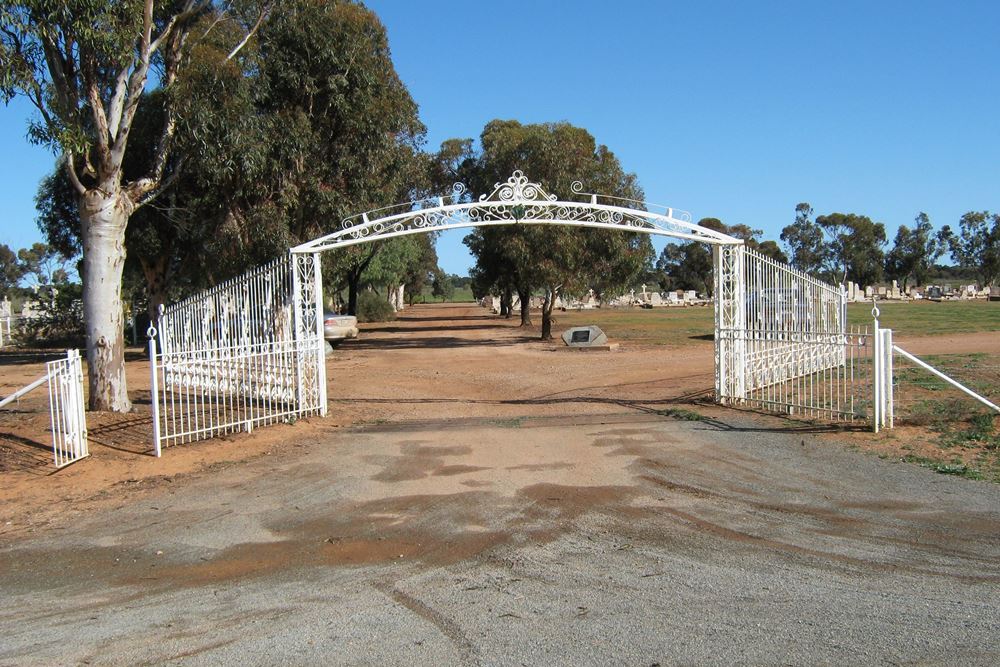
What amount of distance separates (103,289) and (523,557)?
930 cm

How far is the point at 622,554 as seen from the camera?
6293 millimetres

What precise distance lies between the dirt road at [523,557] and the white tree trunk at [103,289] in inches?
118

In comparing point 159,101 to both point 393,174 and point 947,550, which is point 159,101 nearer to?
point 393,174

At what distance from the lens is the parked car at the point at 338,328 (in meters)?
33.5

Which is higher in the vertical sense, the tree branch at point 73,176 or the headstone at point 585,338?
the tree branch at point 73,176

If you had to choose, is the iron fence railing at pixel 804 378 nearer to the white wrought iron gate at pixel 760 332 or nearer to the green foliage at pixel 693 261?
the white wrought iron gate at pixel 760 332

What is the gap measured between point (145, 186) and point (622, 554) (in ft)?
35.1

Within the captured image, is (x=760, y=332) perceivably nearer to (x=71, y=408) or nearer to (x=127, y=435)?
(x=127, y=435)

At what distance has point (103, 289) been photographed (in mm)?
12758

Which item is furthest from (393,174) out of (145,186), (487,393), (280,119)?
(145,186)

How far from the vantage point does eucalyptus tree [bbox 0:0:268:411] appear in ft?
38.8

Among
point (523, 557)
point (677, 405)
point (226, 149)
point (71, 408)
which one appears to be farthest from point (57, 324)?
point (523, 557)

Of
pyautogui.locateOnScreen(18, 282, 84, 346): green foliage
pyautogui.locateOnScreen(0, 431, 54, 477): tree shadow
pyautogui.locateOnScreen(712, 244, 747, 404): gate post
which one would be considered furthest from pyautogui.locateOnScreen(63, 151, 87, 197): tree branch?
pyautogui.locateOnScreen(18, 282, 84, 346): green foliage

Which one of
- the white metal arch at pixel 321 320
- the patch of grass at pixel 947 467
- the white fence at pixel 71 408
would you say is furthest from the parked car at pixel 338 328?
the patch of grass at pixel 947 467
